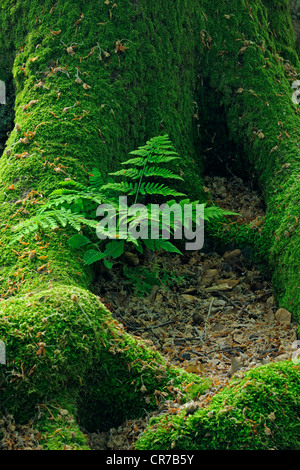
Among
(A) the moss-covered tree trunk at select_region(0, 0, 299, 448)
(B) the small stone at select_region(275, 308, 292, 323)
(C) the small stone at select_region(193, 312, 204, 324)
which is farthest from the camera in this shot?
(C) the small stone at select_region(193, 312, 204, 324)

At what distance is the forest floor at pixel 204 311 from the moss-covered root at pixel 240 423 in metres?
0.32

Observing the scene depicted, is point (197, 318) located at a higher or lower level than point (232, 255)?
lower

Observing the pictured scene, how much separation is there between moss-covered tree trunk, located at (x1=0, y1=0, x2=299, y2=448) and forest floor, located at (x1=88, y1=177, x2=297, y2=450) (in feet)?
0.97

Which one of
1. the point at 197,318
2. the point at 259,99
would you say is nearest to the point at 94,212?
the point at 197,318

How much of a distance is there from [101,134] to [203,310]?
6.87ft

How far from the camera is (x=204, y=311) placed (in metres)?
5.13

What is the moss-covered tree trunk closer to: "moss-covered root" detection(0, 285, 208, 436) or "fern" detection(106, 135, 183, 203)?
"moss-covered root" detection(0, 285, 208, 436)

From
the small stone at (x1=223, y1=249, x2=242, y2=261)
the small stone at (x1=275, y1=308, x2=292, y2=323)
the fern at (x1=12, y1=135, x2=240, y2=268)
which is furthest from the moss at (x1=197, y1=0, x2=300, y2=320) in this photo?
the fern at (x1=12, y1=135, x2=240, y2=268)

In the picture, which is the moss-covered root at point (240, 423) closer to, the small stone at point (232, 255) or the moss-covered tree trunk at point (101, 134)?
the moss-covered tree trunk at point (101, 134)

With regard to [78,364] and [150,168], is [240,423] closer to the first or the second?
[78,364]

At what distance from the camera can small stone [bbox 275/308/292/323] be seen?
4848 millimetres

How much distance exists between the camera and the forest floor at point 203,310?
4523 mm

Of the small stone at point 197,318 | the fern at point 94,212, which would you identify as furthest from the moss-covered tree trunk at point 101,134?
the small stone at point 197,318

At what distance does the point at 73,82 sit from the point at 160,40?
1.20 meters
